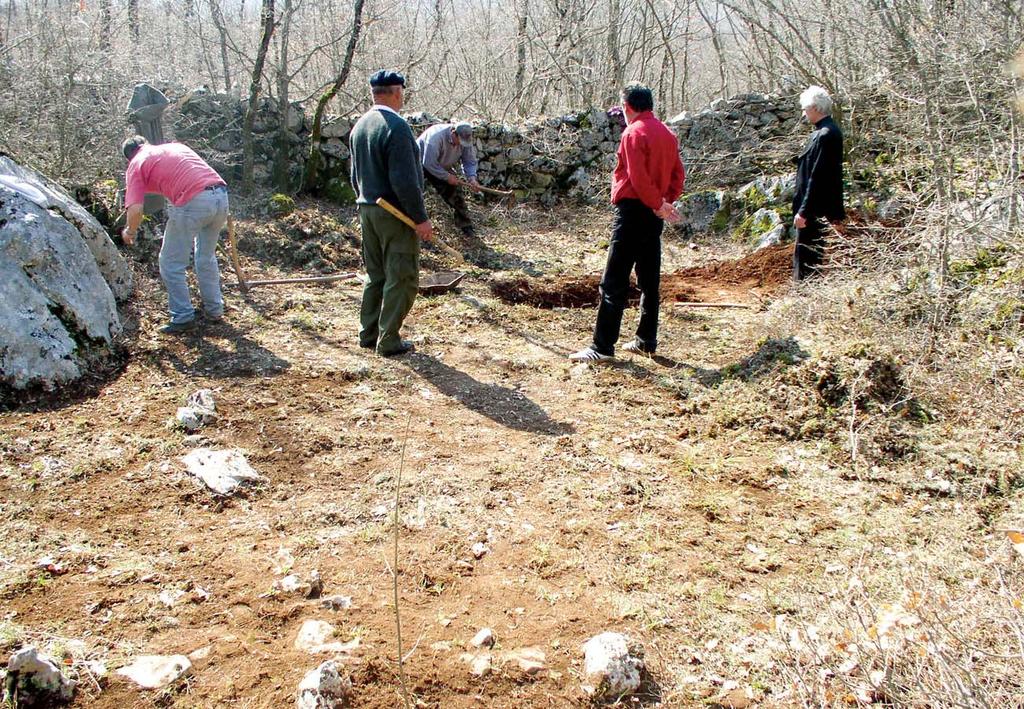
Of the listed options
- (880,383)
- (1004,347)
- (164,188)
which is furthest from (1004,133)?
(164,188)

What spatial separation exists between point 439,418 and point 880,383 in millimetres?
2505

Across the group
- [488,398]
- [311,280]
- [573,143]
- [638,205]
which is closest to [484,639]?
[488,398]

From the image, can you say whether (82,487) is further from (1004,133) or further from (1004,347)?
(1004,133)

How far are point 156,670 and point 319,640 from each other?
1.61ft

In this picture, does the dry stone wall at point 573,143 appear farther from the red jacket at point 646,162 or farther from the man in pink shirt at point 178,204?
the red jacket at point 646,162

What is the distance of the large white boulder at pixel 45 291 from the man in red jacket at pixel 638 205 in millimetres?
3275

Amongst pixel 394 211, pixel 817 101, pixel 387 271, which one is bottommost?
pixel 387 271

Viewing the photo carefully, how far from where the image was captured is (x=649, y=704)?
2209 millimetres

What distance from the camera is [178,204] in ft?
16.6

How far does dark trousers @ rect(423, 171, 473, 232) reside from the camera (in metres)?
8.62

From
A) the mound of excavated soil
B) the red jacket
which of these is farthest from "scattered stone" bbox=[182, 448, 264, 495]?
the mound of excavated soil

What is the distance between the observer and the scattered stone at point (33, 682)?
2.01m

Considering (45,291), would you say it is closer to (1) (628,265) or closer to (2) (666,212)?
(1) (628,265)

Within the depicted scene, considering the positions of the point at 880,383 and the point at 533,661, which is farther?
the point at 880,383
